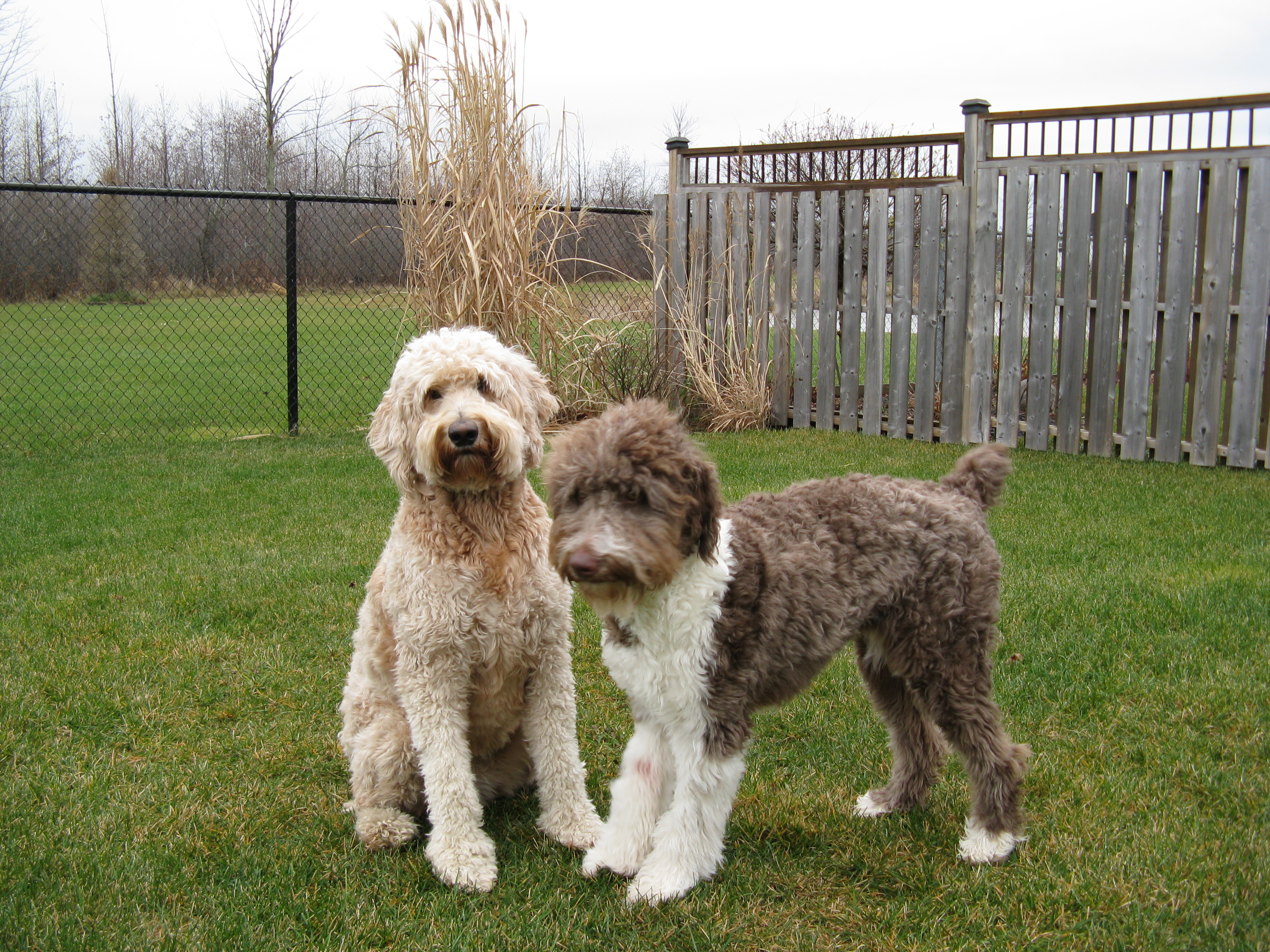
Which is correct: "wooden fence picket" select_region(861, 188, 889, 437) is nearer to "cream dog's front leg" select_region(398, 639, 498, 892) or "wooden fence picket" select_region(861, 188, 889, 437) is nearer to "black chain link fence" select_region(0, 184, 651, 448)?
"black chain link fence" select_region(0, 184, 651, 448)

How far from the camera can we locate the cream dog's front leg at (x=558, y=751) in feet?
10.3

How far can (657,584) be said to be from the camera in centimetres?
257

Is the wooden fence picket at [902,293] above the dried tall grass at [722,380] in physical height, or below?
above

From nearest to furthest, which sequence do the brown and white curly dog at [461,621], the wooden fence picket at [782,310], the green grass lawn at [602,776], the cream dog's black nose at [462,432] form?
1. the green grass lawn at [602,776]
2. the cream dog's black nose at [462,432]
3. the brown and white curly dog at [461,621]
4. the wooden fence picket at [782,310]

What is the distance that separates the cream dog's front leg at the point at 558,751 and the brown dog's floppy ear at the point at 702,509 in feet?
2.35

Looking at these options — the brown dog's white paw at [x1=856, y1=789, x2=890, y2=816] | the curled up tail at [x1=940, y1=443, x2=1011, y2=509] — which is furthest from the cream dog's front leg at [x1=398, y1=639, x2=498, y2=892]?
the curled up tail at [x1=940, y1=443, x2=1011, y2=509]

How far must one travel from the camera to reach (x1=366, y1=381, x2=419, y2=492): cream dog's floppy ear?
3008mm

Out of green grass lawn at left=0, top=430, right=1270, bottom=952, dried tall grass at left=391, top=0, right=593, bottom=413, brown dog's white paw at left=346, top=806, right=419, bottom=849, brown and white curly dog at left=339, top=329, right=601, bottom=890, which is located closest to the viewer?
→ green grass lawn at left=0, top=430, right=1270, bottom=952

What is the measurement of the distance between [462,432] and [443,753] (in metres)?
0.98

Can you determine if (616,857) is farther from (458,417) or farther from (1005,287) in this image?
(1005,287)

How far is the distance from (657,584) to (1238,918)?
1745mm

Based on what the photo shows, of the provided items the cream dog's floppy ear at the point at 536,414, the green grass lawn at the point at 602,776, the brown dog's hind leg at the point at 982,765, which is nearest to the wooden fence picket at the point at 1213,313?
the green grass lawn at the point at 602,776

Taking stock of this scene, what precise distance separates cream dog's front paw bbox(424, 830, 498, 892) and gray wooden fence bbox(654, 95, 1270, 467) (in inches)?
261

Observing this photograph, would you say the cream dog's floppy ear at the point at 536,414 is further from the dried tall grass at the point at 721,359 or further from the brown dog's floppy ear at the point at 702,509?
the dried tall grass at the point at 721,359
